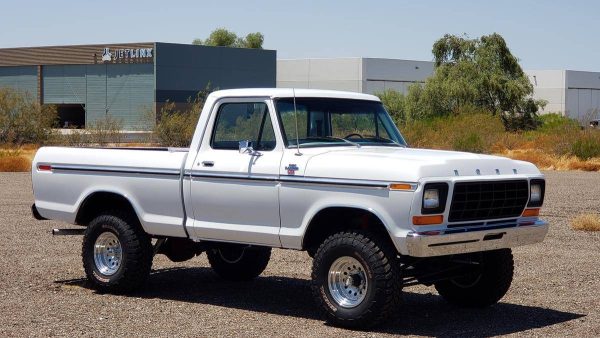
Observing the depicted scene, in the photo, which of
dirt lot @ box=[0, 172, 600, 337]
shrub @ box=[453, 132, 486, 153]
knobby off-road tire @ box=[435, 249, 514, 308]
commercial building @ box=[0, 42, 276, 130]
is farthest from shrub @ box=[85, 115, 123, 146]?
knobby off-road tire @ box=[435, 249, 514, 308]

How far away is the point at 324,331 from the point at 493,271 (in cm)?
209

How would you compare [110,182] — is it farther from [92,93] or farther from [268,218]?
[92,93]

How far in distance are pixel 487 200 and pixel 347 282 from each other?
1482mm

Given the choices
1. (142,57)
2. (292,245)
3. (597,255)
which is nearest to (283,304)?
(292,245)

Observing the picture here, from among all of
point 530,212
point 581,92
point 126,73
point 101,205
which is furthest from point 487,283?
point 581,92

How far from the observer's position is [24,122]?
193ft

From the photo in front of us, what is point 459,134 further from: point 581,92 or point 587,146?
point 581,92

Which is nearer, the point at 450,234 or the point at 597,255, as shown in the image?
the point at 450,234

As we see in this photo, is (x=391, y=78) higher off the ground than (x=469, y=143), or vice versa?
(x=391, y=78)

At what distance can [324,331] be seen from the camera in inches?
389

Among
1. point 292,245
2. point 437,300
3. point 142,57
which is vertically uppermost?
point 142,57

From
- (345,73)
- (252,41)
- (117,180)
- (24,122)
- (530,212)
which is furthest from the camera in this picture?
(252,41)

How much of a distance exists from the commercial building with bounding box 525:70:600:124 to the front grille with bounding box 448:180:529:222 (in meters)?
95.6

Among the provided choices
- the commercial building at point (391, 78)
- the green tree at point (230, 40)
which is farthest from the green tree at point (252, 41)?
the commercial building at point (391, 78)
